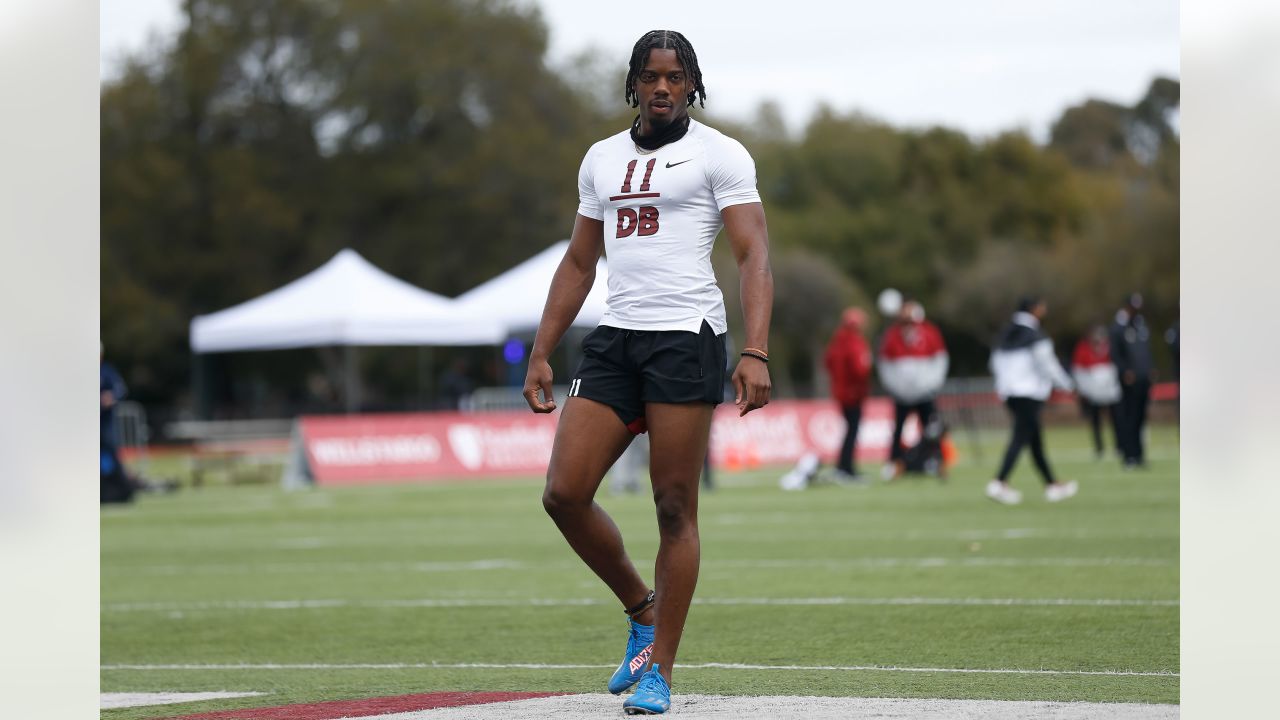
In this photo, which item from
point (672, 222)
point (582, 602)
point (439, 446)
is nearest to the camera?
point (672, 222)

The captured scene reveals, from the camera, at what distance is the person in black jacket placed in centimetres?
Result: 2439

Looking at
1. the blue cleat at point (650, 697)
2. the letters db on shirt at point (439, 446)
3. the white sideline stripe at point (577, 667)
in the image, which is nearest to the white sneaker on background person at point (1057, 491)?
the letters db on shirt at point (439, 446)

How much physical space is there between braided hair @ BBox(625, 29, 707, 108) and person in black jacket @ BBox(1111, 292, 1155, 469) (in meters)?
19.0

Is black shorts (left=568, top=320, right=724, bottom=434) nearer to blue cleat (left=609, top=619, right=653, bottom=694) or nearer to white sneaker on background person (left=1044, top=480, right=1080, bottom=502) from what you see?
blue cleat (left=609, top=619, right=653, bottom=694)

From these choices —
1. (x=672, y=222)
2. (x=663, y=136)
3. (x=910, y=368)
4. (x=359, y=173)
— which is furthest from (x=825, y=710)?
(x=359, y=173)

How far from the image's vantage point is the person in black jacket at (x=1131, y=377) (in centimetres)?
2439

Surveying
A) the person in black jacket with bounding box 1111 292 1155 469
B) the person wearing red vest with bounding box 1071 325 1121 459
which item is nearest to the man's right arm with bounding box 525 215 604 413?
the person in black jacket with bounding box 1111 292 1155 469

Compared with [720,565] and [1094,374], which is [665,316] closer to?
[720,565]

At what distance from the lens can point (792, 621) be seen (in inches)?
364

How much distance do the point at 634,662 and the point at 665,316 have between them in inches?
48.9

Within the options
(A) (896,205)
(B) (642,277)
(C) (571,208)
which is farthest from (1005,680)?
(A) (896,205)

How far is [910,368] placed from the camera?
76.7ft

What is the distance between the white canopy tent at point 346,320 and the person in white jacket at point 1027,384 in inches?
461
